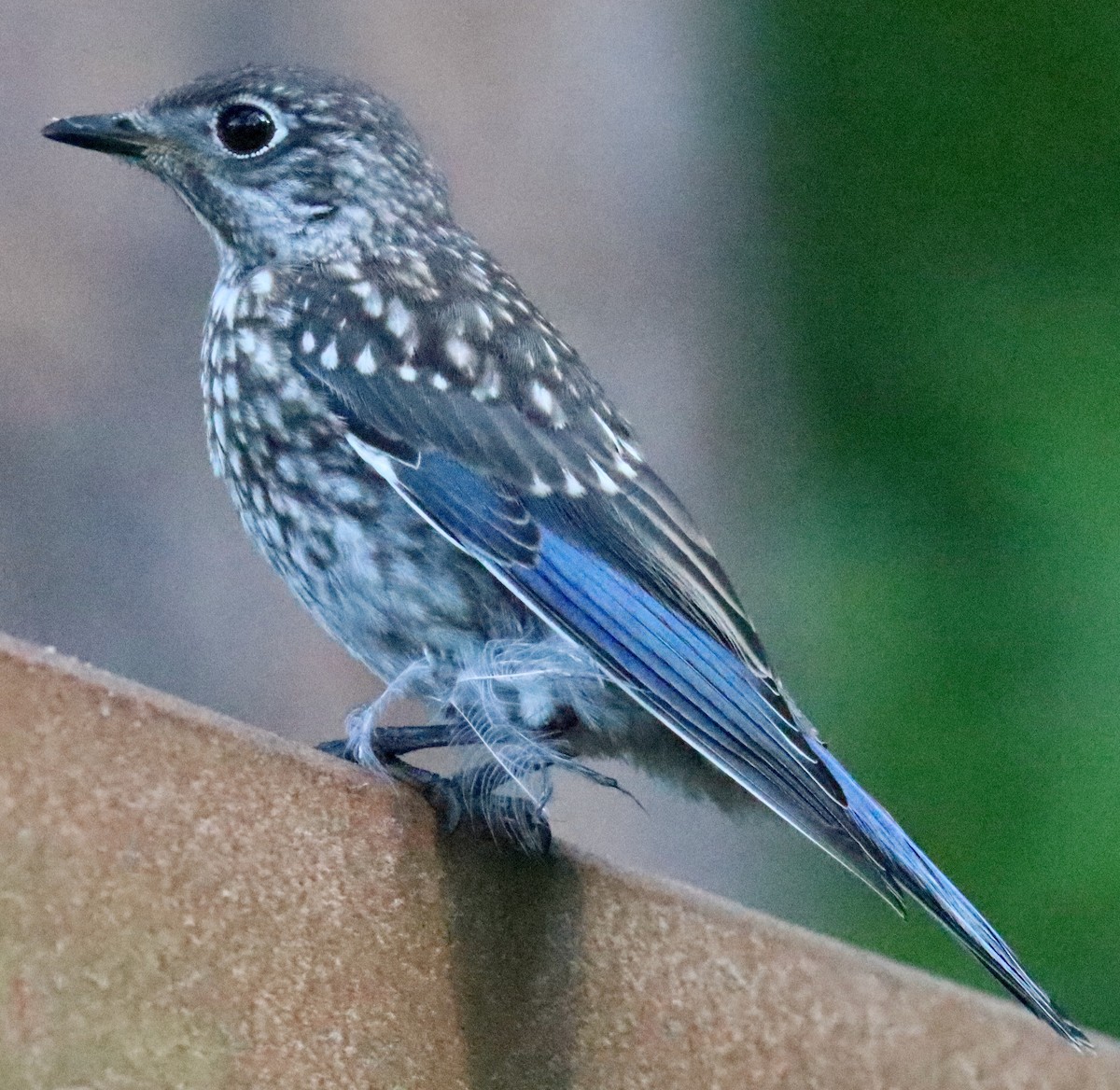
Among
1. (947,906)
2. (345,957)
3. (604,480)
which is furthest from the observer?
(604,480)

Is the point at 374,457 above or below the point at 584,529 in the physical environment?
above

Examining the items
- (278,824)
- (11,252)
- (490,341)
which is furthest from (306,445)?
(11,252)

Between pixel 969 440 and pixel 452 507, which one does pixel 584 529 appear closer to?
pixel 452 507

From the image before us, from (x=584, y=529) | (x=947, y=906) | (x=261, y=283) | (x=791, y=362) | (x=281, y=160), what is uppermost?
(x=281, y=160)

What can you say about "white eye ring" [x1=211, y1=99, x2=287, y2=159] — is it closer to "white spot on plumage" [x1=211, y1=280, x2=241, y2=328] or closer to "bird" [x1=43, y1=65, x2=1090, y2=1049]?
"bird" [x1=43, y1=65, x2=1090, y2=1049]

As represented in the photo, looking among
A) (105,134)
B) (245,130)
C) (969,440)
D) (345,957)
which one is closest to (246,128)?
A: (245,130)

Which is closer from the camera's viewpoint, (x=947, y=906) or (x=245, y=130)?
(x=947, y=906)

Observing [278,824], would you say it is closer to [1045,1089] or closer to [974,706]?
[1045,1089]
